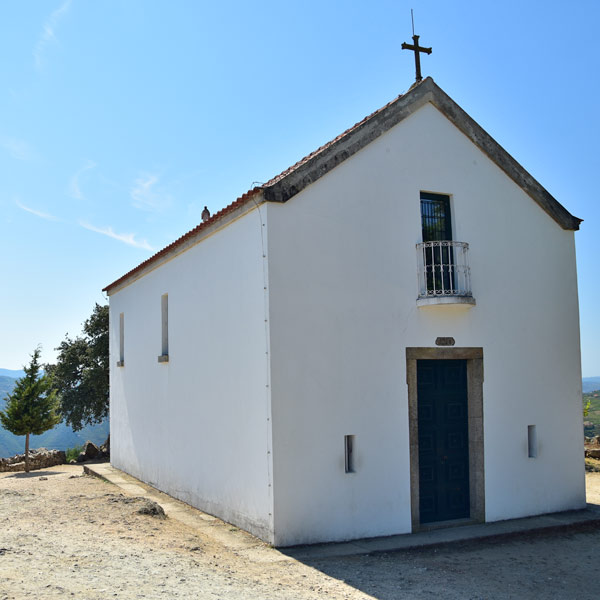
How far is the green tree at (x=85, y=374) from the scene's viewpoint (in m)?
26.0

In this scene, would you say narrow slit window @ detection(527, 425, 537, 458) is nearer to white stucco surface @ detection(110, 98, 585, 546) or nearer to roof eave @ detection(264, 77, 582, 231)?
white stucco surface @ detection(110, 98, 585, 546)

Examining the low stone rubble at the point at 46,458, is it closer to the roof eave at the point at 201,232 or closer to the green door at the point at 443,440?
the roof eave at the point at 201,232

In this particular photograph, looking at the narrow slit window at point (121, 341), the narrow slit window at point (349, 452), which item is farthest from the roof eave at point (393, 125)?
the narrow slit window at point (121, 341)

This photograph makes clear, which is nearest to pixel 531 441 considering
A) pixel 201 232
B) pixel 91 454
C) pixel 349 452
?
pixel 349 452

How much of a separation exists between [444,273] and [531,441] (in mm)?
3281

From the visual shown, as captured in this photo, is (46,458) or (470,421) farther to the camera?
(46,458)

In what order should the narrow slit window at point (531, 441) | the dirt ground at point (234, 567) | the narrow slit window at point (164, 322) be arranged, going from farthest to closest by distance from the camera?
the narrow slit window at point (164, 322) → the narrow slit window at point (531, 441) → the dirt ground at point (234, 567)

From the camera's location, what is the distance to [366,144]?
9.70 m

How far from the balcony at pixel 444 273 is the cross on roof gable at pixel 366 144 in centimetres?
189

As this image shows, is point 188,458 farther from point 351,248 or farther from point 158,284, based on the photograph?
point 351,248

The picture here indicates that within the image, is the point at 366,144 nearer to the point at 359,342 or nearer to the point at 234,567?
the point at 359,342

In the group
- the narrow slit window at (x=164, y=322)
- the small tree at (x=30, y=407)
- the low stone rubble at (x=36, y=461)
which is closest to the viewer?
the narrow slit window at (x=164, y=322)

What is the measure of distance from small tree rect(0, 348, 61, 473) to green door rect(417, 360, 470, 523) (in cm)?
1470

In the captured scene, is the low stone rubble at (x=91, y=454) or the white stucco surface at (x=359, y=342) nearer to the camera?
the white stucco surface at (x=359, y=342)
